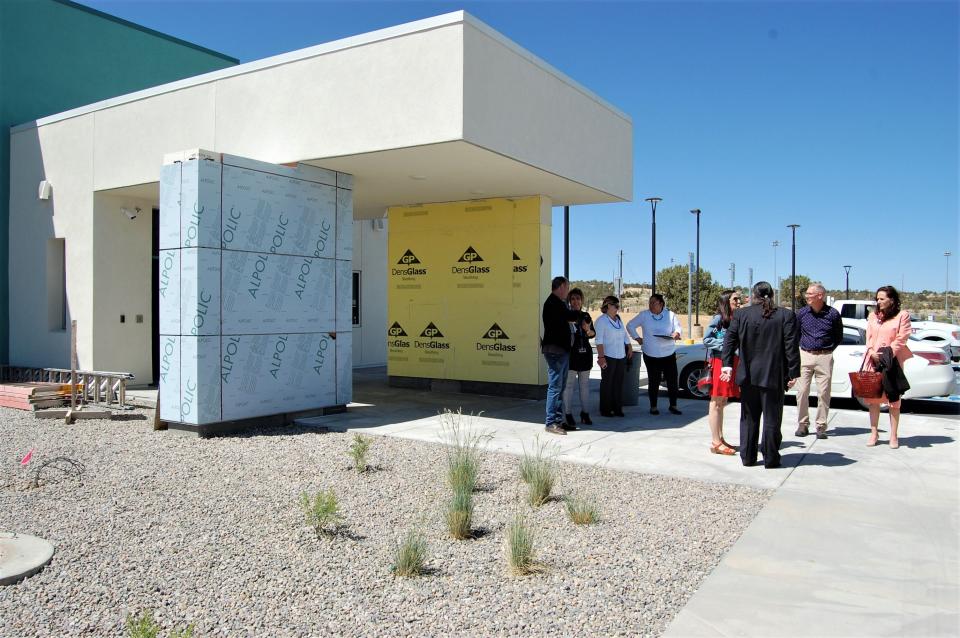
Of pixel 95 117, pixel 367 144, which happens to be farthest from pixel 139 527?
pixel 95 117

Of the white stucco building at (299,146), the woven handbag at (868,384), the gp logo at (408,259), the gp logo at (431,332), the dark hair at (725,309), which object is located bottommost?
the woven handbag at (868,384)

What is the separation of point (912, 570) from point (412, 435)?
545 cm

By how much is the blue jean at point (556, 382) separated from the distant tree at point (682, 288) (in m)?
44.9

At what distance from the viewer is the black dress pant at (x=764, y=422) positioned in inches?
271

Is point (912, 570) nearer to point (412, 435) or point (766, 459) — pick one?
point (766, 459)

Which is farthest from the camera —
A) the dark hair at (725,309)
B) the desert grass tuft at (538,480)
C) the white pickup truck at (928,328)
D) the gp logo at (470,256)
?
the white pickup truck at (928,328)

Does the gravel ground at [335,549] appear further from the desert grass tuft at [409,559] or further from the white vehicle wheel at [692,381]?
the white vehicle wheel at [692,381]

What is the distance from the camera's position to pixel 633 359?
10.9 m

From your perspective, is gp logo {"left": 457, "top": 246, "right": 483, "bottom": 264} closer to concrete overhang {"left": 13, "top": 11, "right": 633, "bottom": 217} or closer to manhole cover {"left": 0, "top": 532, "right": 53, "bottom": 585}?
concrete overhang {"left": 13, "top": 11, "right": 633, "bottom": 217}

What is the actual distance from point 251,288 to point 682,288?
4867 cm

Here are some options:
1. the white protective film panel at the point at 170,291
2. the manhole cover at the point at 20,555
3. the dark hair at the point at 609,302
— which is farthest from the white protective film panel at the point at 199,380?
the dark hair at the point at 609,302

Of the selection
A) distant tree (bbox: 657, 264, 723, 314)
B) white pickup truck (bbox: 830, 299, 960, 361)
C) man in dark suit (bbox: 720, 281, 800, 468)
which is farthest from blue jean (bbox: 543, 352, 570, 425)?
distant tree (bbox: 657, 264, 723, 314)

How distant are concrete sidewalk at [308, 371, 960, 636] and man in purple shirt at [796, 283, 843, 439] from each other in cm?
52

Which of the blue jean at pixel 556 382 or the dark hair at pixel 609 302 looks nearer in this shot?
the blue jean at pixel 556 382
